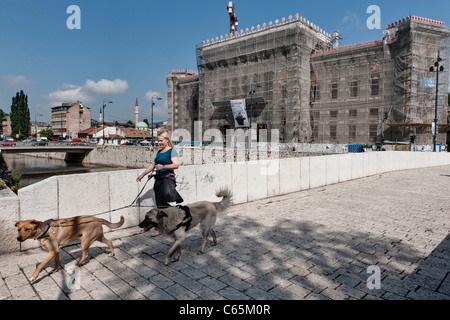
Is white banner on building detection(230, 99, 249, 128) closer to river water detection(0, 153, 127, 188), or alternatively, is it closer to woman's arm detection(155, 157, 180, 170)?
river water detection(0, 153, 127, 188)

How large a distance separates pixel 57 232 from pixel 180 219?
1789mm

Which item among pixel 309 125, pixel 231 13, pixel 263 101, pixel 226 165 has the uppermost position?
pixel 231 13

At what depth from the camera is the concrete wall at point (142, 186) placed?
17.1 feet

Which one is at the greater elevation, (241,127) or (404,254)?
(241,127)

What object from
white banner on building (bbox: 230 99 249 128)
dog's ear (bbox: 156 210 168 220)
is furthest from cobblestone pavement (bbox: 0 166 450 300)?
white banner on building (bbox: 230 99 249 128)

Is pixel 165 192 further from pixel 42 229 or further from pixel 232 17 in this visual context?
pixel 232 17

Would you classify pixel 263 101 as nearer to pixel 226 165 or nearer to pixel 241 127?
pixel 241 127

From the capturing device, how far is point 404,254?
5008mm

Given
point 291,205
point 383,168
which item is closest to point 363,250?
point 291,205

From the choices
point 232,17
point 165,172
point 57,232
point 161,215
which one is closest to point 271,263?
point 161,215

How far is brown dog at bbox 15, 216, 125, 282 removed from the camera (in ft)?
12.6

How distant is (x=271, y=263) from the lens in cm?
461

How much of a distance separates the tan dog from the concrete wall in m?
0.91
